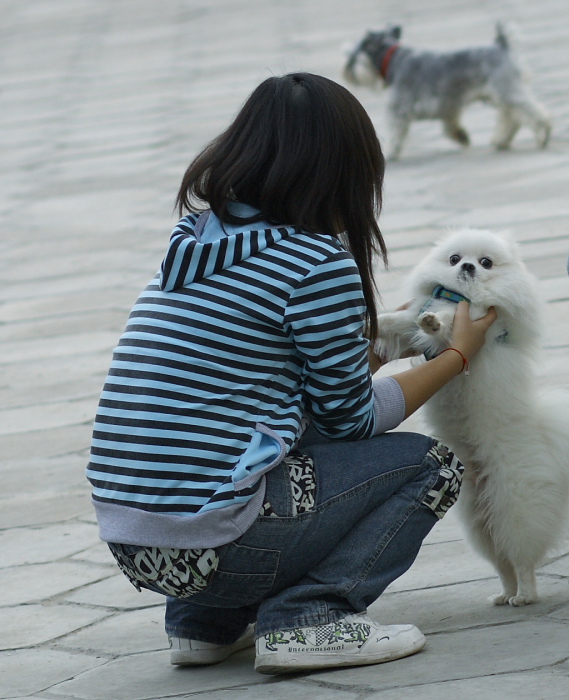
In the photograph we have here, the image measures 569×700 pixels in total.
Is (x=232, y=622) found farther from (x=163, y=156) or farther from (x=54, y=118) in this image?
(x=54, y=118)

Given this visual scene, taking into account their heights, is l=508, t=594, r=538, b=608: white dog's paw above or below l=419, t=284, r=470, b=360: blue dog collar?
below

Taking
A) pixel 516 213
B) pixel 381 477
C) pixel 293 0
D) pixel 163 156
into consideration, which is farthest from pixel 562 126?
pixel 293 0

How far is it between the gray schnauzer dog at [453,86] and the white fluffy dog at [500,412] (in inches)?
235

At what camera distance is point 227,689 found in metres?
2.46

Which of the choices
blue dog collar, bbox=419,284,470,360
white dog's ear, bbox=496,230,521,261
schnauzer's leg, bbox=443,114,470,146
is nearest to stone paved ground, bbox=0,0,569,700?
schnauzer's leg, bbox=443,114,470,146

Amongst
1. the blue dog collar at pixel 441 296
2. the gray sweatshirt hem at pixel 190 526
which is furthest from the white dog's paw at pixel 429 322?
the gray sweatshirt hem at pixel 190 526

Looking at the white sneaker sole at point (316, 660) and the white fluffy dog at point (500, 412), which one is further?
the white fluffy dog at point (500, 412)

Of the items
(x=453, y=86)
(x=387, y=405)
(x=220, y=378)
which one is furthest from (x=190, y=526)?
(x=453, y=86)

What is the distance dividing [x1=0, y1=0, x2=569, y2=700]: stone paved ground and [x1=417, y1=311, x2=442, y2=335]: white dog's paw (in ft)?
2.36

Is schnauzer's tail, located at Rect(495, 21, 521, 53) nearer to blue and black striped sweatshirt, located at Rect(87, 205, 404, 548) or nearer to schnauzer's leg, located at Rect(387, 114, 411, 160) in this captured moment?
schnauzer's leg, located at Rect(387, 114, 411, 160)

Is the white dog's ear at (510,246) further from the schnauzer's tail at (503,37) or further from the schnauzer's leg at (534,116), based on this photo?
the schnauzer's tail at (503,37)

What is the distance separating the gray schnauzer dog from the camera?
8.61m

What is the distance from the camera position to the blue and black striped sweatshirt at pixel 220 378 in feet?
7.87

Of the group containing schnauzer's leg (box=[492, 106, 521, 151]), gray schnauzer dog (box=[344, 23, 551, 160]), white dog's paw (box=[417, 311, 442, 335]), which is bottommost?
white dog's paw (box=[417, 311, 442, 335])
